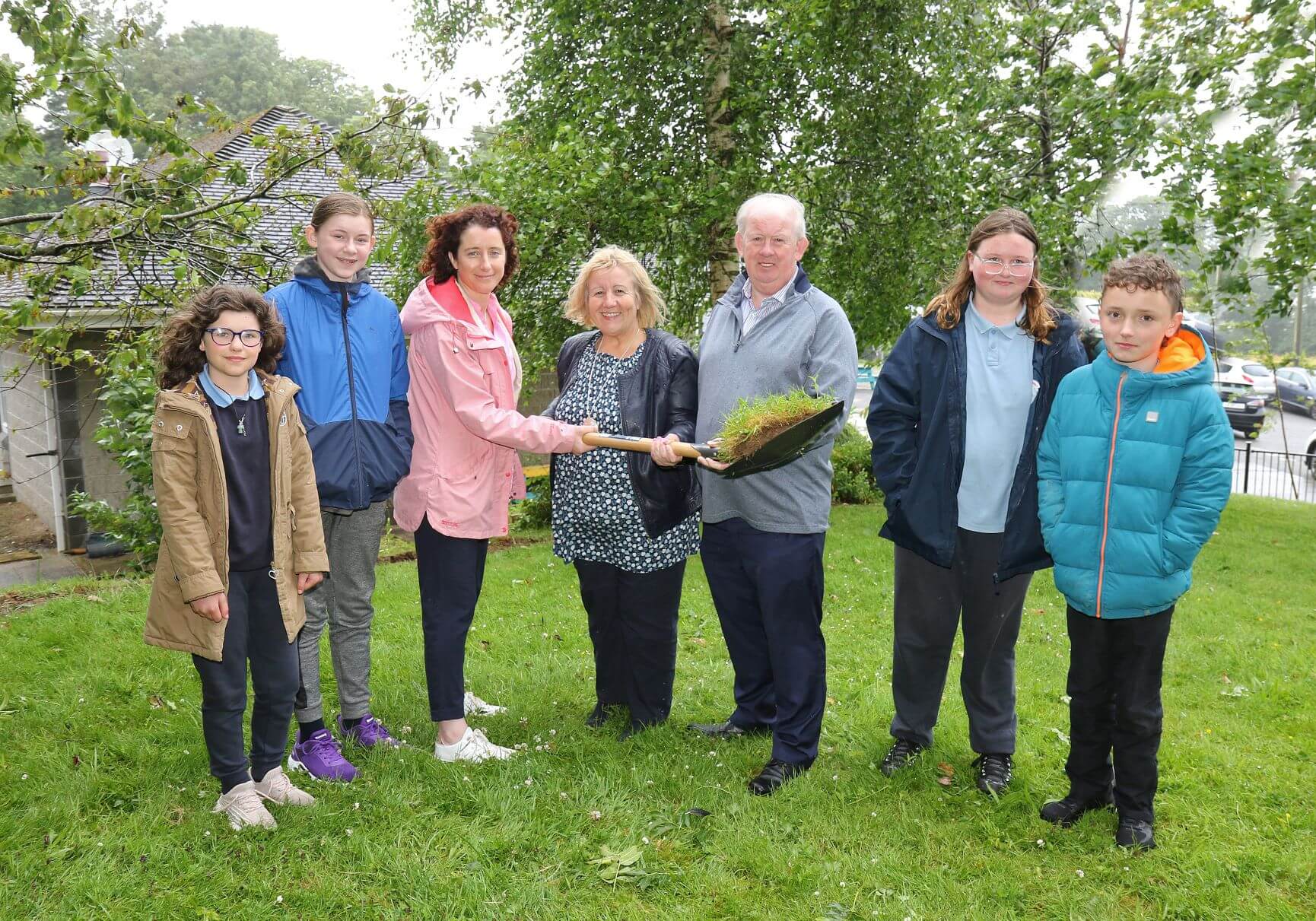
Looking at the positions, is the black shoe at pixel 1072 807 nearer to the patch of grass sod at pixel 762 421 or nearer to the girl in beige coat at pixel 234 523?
the patch of grass sod at pixel 762 421

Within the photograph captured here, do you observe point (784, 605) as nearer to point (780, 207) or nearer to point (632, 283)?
point (632, 283)

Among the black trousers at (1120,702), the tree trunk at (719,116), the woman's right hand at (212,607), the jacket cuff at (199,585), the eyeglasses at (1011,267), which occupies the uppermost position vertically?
the tree trunk at (719,116)

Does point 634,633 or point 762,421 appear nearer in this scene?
point 762,421

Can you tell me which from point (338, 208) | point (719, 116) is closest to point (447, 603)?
point (338, 208)

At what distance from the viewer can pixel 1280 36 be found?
8.94 metres

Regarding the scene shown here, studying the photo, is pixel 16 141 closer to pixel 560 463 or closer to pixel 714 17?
pixel 560 463

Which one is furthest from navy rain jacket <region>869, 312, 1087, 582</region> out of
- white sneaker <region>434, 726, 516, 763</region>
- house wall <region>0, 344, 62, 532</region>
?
house wall <region>0, 344, 62, 532</region>

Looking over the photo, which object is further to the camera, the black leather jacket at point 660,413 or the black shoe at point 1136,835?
the black leather jacket at point 660,413

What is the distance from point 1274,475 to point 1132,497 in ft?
65.8

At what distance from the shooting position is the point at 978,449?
3689mm

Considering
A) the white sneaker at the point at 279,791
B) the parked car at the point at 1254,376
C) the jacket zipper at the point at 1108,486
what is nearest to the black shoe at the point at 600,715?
the white sneaker at the point at 279,791

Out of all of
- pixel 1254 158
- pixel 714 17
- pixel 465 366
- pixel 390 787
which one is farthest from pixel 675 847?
pixel 1254 158

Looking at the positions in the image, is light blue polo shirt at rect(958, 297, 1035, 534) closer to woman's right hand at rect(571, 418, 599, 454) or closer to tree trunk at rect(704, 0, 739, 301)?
woman's right hand at rect(571, 418, 599, 454)

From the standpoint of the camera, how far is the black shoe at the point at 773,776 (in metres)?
3.86
